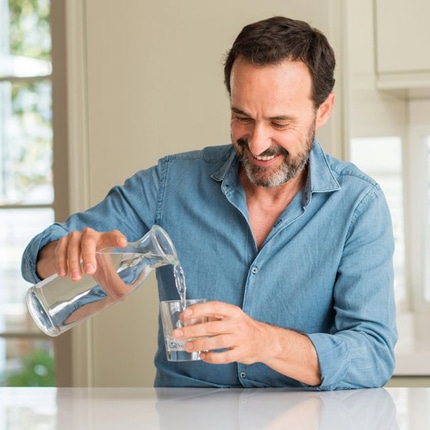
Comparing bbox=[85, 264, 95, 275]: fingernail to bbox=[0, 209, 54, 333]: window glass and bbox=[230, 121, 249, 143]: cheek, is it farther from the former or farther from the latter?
bbox=[0, 209, 54, 333]: window glass

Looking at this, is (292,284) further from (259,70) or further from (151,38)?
(151,38)

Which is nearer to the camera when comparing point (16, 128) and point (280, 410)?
point (280, 410)

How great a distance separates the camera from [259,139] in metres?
1.74

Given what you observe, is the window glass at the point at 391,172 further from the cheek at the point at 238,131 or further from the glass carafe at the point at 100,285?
the glass carafe at the point at 100,285

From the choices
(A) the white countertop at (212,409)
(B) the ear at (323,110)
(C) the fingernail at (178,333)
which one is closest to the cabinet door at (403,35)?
(B) the ear at (323,110)

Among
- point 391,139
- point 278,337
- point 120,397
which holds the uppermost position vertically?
point 391,139

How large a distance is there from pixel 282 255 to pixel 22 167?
59.2 inches

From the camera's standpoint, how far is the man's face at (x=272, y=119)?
1741 mm

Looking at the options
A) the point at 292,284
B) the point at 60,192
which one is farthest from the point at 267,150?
the point at 60,192

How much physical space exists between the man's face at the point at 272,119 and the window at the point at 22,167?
1.31 metres

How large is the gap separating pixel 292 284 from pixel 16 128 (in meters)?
1.59

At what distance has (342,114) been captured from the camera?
8.12 feet

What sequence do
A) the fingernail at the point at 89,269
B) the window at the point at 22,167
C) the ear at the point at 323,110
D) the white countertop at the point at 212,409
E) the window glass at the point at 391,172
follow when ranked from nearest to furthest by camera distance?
the white countertop at the point at 212,409
the fingernail at the point at 89,269
the ear at the point at 323,110
the window glass at the point at 391,172
the window at the point at 22,167

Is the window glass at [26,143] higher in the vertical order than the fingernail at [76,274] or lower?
higher
